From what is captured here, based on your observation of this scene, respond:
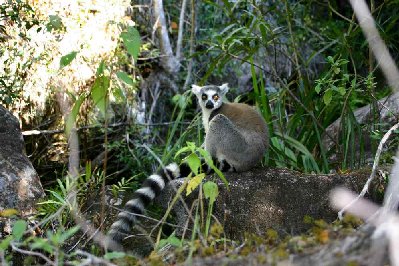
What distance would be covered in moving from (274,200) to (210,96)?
5.20 ft

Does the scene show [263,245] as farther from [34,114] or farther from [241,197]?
[34,114]

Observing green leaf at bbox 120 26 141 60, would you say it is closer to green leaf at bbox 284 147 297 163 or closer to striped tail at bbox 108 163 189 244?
striped tail at bbox 108 163 189 244

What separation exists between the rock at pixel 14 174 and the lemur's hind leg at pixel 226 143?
71.6 inches

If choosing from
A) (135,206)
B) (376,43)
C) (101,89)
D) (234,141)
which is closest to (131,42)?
(101,89)

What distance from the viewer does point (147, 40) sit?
9508 mm

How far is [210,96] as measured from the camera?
22.5 feet

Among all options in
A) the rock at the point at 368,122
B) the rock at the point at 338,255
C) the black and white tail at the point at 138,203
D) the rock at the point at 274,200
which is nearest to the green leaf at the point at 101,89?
the black and white tail at the point at 138,203

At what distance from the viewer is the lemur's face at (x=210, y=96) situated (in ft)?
22.3

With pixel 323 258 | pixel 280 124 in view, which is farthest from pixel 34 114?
Result: pixel 323 258

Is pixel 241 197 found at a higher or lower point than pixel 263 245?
lower

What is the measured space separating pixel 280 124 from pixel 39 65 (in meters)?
2.96

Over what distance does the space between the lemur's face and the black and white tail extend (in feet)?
3.15

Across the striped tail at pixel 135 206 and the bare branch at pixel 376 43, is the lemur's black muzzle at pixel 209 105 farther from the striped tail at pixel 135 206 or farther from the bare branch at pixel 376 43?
the bare branch at pixel 376 43

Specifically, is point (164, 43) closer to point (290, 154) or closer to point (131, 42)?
point (290, 154)
